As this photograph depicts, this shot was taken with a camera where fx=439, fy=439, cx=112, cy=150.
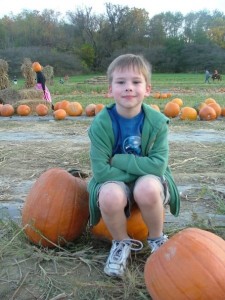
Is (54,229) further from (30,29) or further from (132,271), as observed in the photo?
(30,29)

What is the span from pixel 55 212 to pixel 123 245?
47cm

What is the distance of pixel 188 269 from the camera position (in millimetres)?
1900

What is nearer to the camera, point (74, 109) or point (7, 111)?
point (74, 109)

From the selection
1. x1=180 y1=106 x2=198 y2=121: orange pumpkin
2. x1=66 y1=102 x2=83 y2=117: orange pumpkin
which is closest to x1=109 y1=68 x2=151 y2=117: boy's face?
x1=180 y1=106 x2=198 y2=121: orange pumpkin

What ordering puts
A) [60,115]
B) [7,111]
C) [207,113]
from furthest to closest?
1. [7,111]
2. [60,115]
3. [207,113]

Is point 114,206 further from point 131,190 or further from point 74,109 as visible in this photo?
point 74,109

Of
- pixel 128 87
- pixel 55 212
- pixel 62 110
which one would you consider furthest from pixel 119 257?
pixel 62 110

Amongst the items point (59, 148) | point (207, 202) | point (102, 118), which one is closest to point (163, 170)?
point (102, 118)

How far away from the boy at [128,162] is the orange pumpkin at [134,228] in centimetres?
6

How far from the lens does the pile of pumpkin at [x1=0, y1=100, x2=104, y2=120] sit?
9867 millimetres

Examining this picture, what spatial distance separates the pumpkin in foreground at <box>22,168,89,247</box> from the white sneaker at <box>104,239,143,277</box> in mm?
315

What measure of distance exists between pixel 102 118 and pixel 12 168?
8.57 ft

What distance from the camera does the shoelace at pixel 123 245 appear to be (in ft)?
7.77

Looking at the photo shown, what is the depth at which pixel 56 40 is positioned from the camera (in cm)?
6806
